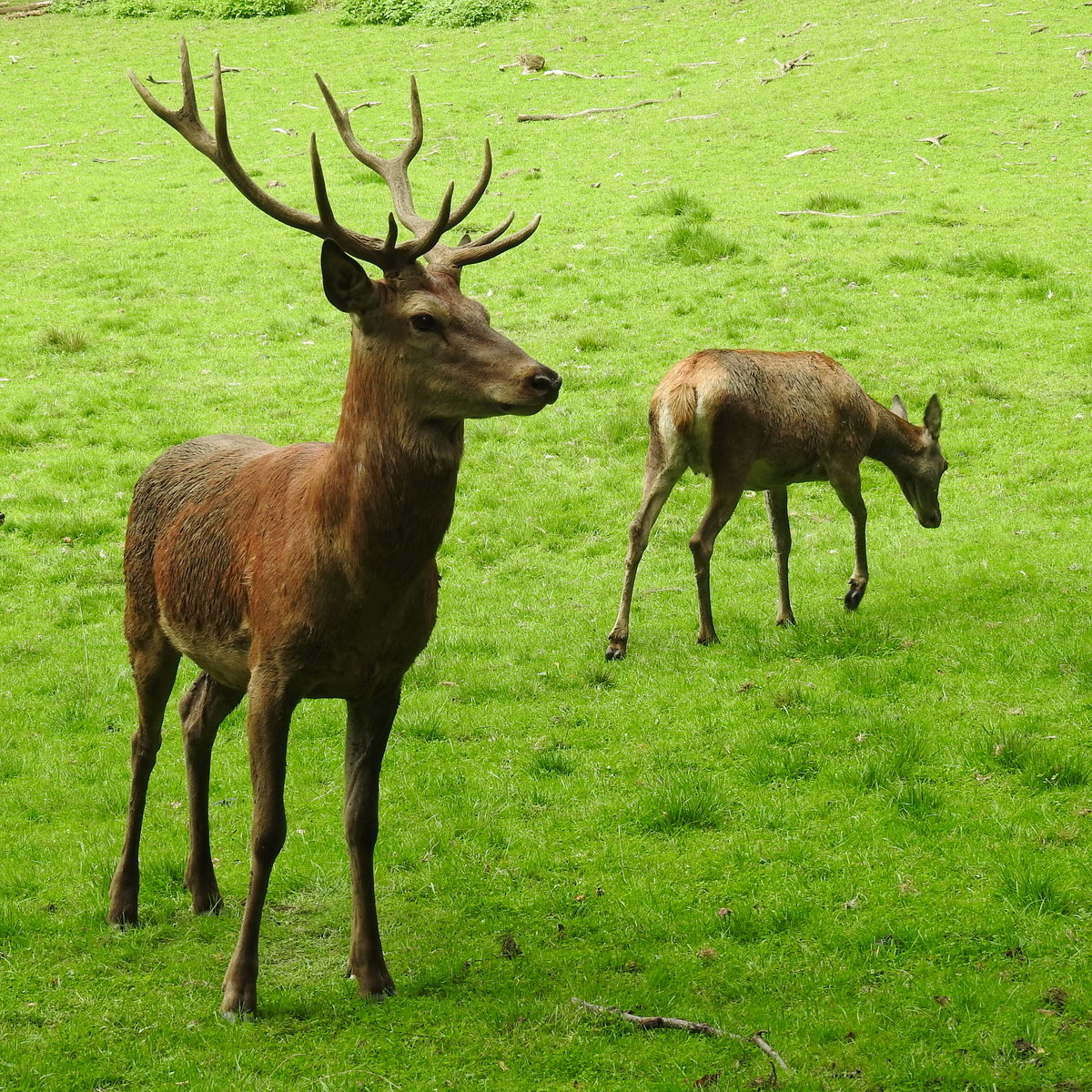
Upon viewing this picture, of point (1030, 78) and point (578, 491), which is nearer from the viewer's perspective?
point (578, 491)

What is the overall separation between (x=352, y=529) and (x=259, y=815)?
1.29 metres

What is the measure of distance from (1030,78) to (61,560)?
73.0 feet

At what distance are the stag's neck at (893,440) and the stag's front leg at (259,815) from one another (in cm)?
731

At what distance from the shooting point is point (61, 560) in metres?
11.5

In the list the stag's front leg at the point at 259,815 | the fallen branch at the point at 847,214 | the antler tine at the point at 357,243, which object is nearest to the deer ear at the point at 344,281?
the antler tine at the point at 357,243

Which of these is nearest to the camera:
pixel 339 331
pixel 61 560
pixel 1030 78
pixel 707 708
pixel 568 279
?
pixel 707 708

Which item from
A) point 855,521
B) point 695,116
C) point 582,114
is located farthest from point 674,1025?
point 582,114

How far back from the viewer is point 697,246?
19.4 metres

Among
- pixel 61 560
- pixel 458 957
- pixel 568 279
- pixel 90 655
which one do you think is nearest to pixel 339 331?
pixel 568 279

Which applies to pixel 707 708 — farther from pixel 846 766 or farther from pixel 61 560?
pixel 61 560

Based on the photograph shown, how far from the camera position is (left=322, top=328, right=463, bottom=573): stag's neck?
4.93 m

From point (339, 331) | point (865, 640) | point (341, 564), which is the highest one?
point (341, 564)

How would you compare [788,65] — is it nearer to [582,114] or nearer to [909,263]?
[582,114]

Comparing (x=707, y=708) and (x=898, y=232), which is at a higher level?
(x=898, y=232)
